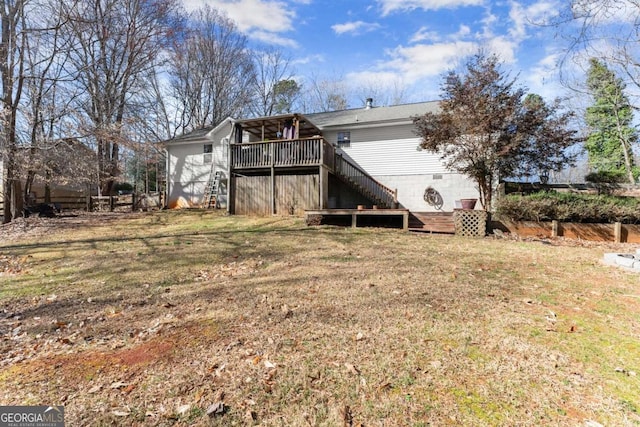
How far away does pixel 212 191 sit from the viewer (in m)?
18.1

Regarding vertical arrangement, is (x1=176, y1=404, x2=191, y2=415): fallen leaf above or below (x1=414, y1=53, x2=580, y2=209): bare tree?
below

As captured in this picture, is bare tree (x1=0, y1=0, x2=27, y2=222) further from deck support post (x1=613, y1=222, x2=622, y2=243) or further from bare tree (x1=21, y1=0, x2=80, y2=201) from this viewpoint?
deck support post (x1=613, y1=222, x2=622, y2=243)

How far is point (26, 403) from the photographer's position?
2312 millimetres

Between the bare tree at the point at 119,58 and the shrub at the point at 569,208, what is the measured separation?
17.8 metres

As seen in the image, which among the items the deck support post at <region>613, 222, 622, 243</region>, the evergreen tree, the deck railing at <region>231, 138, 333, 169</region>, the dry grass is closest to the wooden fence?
the deck railing at <region>231, 138, 333, 169</region>

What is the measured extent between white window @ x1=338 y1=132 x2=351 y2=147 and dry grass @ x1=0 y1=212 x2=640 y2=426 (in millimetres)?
10716

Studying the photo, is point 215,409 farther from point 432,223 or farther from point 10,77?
point 10,77

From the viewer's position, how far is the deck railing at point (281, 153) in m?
12.5

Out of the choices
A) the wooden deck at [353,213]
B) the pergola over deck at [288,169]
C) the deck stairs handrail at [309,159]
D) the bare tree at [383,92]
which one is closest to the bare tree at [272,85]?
the bare tree at [383,92]

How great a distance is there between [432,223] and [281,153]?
21.8 ft

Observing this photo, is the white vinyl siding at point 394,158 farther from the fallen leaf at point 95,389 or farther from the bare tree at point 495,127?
the fallen leaf at point 95,389

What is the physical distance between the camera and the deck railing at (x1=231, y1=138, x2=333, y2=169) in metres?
12.5

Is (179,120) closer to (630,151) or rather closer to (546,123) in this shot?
(546,123)

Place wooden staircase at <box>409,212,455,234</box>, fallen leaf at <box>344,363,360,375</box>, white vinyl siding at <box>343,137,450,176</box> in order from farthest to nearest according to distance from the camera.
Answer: white vinyl siding at <box>343,137,450,176</box>, wooden staircase at <box>409,212,455,234</box>, fallen leaf at <box>344,363,360,375</box>
